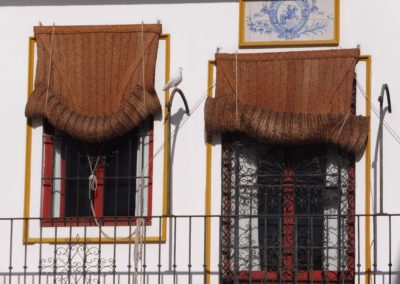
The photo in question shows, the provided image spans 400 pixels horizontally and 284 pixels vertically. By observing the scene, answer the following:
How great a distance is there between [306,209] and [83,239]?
2.37 m

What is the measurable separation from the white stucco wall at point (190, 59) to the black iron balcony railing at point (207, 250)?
0.08 metres

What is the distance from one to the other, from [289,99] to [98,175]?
2.22m

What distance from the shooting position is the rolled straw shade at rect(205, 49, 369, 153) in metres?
17.0

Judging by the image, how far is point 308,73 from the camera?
56.5 ft

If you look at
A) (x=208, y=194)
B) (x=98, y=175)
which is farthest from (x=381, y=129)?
(x=98, y=175)

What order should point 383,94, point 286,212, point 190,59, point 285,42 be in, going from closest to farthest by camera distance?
point 383,94 → point 286,212 → point 285,42 → point 190,59

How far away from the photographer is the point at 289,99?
17219 mm

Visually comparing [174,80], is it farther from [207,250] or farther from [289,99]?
[207,250]

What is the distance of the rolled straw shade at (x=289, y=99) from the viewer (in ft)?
55.7

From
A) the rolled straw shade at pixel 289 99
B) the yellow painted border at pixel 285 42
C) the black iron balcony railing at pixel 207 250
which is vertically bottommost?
the black iron balcony railing at pixel 207 250

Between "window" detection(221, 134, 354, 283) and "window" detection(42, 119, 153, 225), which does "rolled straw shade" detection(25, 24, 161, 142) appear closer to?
"window" detection(42, 119, 153, 225)

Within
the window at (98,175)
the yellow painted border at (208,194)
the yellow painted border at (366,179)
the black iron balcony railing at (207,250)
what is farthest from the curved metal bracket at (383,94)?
the window at (98,175)

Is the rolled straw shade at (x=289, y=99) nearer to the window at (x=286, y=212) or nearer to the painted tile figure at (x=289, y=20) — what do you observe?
the painted tile figure at (x=289, y=20)

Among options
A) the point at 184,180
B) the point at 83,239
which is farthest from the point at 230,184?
the point at 83,239
